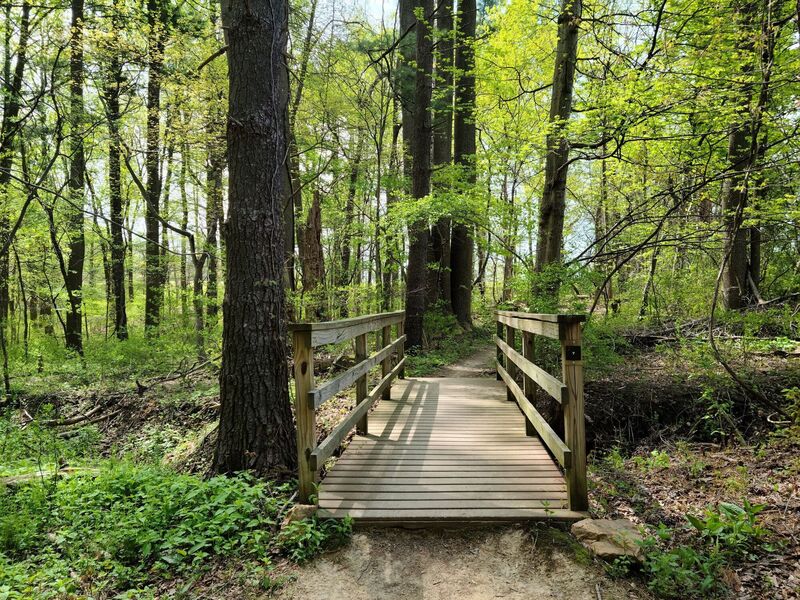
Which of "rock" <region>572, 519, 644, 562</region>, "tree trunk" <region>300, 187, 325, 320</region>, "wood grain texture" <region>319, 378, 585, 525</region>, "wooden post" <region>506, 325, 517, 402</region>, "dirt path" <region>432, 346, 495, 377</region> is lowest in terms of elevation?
"dirt path" <region>432, 346, 495, 377</region>

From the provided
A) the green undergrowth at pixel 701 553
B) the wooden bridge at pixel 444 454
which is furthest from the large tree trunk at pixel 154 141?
the green undergrowth at pixel 701 553

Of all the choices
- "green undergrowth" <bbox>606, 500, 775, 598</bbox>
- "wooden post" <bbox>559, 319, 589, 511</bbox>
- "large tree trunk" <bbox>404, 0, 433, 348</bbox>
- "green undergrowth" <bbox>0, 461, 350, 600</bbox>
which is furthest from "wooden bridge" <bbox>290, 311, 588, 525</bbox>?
"large tree trunk" <bbox>404, 0, 433, 348</bbox>

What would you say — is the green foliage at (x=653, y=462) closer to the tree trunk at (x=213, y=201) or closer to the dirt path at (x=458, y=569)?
the dirt path at (x=458, y=569)

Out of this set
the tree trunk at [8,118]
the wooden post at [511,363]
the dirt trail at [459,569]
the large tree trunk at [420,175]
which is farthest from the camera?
the large tree trunk at [420,175]

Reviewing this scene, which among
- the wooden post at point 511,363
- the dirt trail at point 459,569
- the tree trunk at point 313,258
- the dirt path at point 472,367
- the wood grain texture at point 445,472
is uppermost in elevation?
the tree trunk at point 313,258

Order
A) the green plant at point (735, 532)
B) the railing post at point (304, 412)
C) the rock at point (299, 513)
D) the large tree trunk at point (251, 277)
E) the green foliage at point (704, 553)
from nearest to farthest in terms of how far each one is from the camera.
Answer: the green foliage at point (704, 553), the green plant at point (735, 532), the rock at point (299, 513), the railing post at point (304, 412), the large tree trunk at point (251, 277)

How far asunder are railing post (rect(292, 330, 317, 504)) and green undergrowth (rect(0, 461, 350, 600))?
227 millimetres

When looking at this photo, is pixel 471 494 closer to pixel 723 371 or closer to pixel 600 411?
pixel 600 411

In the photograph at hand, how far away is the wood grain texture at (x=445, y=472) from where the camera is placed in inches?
123

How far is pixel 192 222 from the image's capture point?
16.3 metres

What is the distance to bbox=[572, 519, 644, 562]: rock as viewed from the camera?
2.57 metres

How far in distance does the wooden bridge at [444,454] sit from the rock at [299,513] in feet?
0.27

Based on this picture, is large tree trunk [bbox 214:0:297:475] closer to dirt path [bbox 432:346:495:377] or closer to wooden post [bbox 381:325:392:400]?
wooden post [bbox 381:325:392:400]

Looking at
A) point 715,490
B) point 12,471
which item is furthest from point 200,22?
point 715,490
